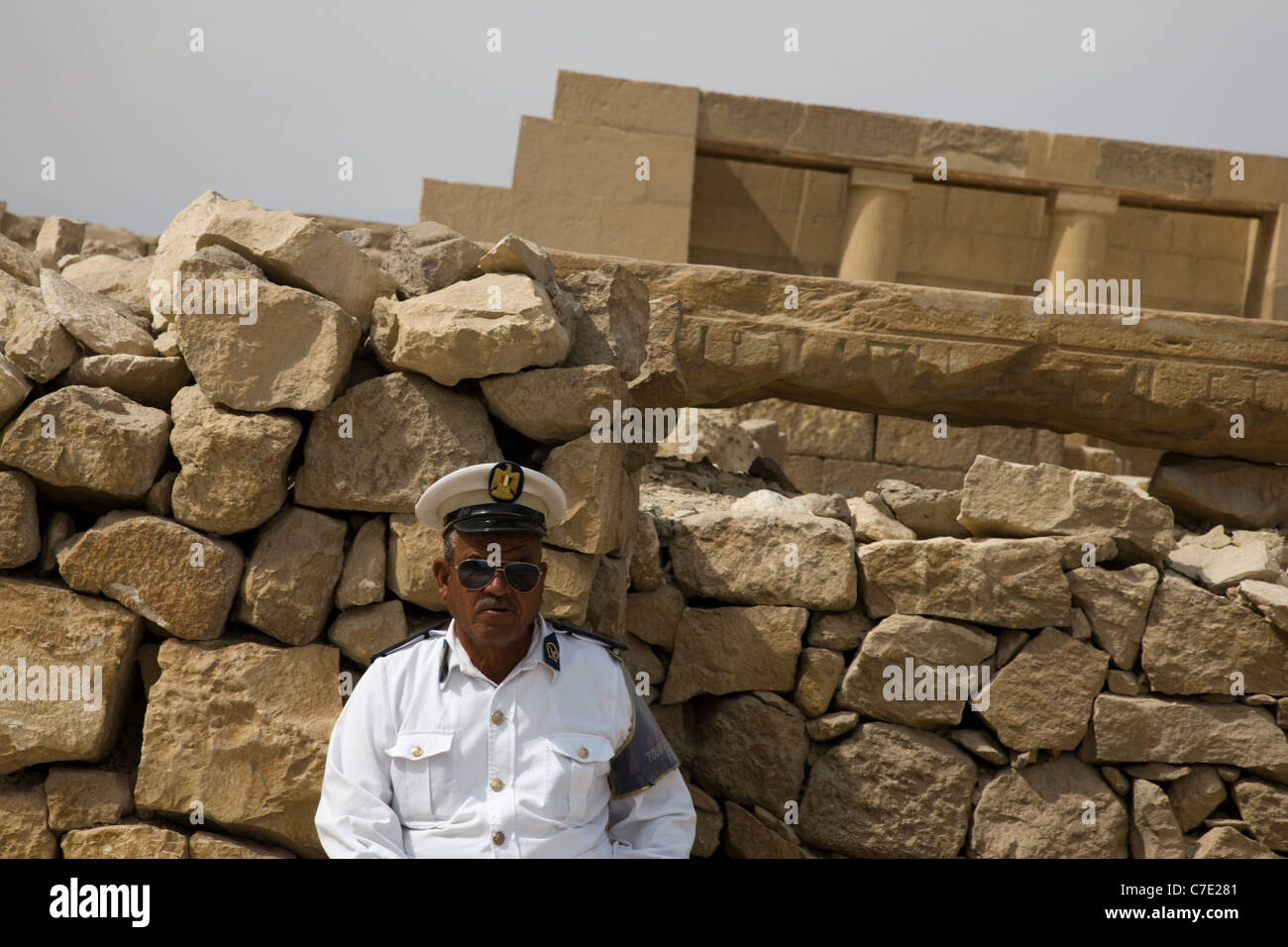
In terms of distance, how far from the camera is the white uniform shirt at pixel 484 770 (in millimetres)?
3088

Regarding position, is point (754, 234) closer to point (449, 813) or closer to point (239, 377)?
Result: point (239, 377)

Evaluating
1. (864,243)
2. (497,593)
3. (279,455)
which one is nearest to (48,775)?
(279,455)

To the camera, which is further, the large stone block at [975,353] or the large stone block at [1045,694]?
the large stone block at [975,353]

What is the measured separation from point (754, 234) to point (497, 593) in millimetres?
9013

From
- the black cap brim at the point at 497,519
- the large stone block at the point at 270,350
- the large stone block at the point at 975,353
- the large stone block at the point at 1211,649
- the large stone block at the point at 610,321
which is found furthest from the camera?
the large stone block at the point at 975,353

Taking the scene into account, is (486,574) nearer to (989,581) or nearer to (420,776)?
(420,776)

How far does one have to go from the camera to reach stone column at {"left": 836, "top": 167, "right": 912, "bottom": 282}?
10.1 meters

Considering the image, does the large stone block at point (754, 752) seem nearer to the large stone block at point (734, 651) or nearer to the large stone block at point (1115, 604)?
the large stone block at point (734, 651)

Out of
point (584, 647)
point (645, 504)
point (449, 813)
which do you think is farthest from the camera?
point (645, 504)

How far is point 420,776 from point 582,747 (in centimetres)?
42

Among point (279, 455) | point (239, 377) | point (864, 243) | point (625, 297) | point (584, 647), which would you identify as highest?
point (864, 243)

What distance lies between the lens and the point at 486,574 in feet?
10.4

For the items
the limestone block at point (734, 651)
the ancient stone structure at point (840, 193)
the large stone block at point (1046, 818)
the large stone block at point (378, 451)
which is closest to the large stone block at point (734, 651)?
the limestone block at point (734, 651)

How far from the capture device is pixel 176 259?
4.39 metres
